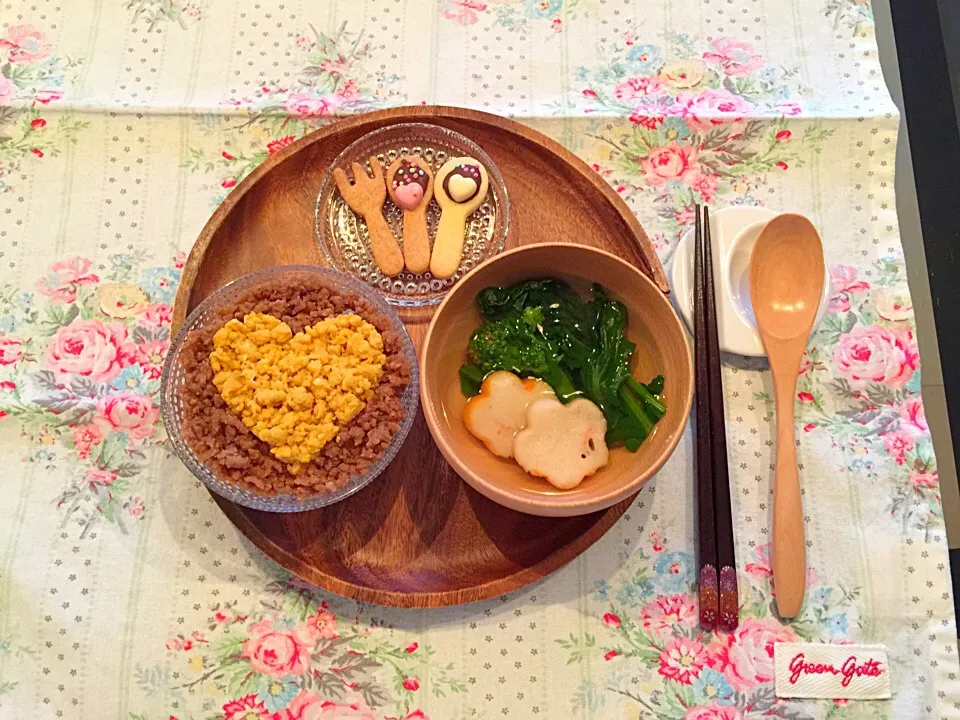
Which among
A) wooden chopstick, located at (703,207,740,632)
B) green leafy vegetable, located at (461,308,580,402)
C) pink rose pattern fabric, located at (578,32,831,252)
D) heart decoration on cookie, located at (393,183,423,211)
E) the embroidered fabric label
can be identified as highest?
pink rose pattern fabric, located at (578,32,831,252)

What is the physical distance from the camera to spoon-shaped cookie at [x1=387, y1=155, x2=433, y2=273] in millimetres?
1431

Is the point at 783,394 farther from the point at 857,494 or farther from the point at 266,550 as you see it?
the point at 266,550

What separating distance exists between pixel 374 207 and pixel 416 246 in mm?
118

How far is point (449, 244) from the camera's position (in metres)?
1.43

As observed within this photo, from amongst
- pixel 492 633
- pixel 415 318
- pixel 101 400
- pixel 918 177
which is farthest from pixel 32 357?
pixel 918 177

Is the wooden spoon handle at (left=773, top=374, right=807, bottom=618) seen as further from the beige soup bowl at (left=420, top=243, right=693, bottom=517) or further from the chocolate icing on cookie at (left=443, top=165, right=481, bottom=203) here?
the chocolate icing on cookie at (left=443, top=165, right=481, bottom=203)

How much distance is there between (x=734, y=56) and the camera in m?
1.67

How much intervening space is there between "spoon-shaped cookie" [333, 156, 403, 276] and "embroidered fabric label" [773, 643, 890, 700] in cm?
103

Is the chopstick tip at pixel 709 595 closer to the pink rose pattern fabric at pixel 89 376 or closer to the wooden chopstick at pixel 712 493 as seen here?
the wooden chopstick at pixel 712 493

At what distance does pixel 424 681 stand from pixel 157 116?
1315mm

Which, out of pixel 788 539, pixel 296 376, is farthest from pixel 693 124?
pixel 296 376

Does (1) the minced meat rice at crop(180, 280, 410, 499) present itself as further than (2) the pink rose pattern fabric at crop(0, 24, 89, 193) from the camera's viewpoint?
No

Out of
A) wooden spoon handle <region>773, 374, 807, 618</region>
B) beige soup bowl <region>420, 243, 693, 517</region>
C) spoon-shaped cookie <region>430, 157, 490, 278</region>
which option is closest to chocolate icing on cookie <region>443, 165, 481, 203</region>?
spoon-shaped cookie <region>430, 157, 490, 278</region>

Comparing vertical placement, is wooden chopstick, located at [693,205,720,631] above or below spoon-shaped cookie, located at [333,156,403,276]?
below
